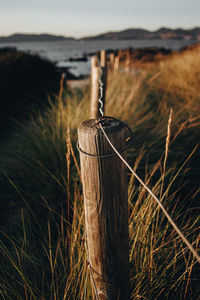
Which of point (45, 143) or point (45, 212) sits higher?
point (45, 143)

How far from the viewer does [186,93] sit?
5035mm

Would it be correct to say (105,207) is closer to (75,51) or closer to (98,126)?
(98,126)

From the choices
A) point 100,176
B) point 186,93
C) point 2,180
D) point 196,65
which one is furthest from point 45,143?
point 196,65

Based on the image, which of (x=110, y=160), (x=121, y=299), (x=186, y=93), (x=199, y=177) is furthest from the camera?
(x=186, y=93)

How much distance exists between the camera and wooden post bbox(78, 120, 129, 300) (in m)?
0.83

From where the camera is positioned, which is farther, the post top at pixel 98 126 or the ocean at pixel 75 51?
the ocean at pixel 75 51

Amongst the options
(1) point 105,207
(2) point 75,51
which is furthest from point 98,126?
(2) point 75,51

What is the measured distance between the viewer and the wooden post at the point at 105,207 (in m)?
0.83

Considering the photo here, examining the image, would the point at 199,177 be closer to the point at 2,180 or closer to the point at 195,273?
the point at 195,273

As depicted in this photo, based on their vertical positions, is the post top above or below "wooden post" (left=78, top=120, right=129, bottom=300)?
above

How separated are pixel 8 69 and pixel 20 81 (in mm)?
450

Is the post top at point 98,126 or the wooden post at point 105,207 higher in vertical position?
the post top at point 98,126

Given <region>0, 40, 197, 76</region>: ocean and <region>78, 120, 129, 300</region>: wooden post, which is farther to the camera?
<region>0, 40, 197, 76</region>: ocean

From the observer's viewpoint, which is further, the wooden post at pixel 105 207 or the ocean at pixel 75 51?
the ocean at pixel 75 51
